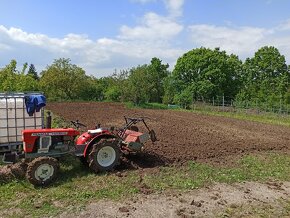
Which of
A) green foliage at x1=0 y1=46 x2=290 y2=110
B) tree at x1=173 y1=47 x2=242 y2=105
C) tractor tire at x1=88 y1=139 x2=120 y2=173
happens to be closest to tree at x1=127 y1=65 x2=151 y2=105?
green foliage at x1=0 y1=46 x2=290 y2=110

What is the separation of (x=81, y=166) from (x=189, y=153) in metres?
3.60

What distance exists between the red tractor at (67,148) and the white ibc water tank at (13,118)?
172cm

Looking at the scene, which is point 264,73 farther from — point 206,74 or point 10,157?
point 10,157

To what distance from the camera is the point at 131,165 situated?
911 centimetres

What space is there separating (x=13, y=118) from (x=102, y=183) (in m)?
3.54

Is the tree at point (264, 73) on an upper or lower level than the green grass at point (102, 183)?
upper

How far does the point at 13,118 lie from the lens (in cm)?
948

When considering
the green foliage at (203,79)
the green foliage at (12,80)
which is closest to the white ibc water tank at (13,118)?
the green foliage at (12,80)

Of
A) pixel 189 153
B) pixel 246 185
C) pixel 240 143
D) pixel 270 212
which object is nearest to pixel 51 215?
pixel 270 212

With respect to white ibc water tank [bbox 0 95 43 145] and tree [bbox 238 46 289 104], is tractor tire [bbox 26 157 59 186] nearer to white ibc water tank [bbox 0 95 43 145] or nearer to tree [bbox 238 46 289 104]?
white ibc water tank [bbox 0 95 43 145]

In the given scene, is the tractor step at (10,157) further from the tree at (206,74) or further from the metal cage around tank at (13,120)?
the tree at (206,74)

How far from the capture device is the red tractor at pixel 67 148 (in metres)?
7.40

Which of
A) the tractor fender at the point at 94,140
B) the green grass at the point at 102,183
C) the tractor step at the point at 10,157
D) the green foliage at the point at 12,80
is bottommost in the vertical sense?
the green grass at the point at 102,183

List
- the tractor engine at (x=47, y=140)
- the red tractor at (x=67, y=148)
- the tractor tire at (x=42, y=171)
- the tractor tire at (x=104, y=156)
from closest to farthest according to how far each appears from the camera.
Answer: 1. the tractor tire at (x=42, y=171)
2. the red tractor at (x=67, y=148)
3. the tractor engine at (x=47, y=140)
4. the tractor tire at (x=104, y=156)
